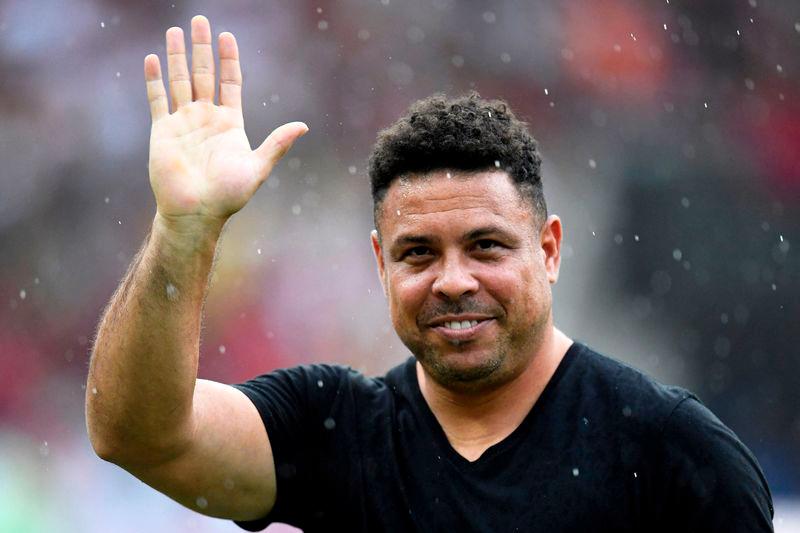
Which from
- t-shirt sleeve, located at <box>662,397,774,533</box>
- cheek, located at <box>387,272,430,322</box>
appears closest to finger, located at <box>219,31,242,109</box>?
cheek, located at <box>387,272,430,322</box>

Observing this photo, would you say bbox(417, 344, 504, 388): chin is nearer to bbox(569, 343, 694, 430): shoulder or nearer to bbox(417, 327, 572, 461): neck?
bbox(417, 327, 572, 461): neck

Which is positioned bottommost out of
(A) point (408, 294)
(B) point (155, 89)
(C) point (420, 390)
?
(C) point (420, 390)

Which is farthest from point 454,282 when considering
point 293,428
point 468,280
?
point 293,428

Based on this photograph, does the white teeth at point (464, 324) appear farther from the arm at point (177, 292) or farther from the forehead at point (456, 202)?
the arm at point (177, 292)

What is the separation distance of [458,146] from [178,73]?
2.51 ft

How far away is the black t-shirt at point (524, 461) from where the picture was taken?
8.62 ft

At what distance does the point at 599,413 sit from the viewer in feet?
9.27

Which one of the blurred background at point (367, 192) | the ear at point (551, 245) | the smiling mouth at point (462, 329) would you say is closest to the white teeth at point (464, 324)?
the smiling mouth at point (462, 329)

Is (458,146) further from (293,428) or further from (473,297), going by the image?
(293,428)

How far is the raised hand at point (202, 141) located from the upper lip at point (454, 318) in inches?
23.0

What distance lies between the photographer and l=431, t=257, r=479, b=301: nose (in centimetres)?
287

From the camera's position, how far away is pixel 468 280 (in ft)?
9.47

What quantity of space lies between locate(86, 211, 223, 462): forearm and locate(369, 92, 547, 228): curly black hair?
672mm

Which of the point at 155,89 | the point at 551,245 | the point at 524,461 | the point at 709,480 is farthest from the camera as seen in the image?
the point at 551,245
